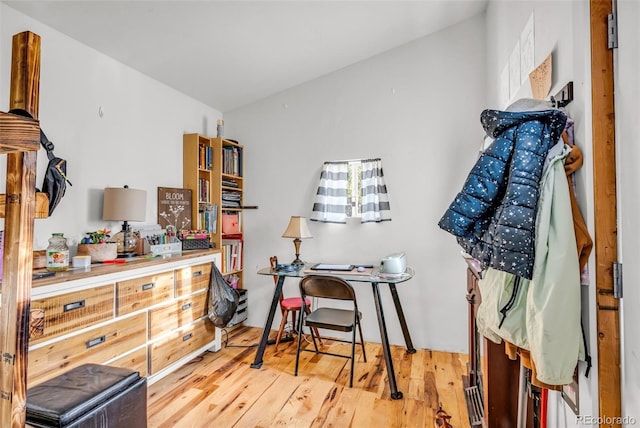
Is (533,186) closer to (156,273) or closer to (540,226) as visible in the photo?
(540,226)

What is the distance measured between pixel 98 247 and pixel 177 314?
761 millimetres

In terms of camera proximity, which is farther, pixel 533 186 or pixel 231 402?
pixel 231 402

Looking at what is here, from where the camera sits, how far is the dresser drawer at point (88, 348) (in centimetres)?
171

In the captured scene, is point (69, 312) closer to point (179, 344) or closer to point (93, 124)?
point (179, 344)

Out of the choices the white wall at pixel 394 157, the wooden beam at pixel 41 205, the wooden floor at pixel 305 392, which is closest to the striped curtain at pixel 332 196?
the white wall at pixel 394 157

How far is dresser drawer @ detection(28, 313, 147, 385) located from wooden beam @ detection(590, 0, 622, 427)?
2.35m

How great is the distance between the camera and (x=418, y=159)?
3.15 m

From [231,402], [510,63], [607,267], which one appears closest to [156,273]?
[231,402]

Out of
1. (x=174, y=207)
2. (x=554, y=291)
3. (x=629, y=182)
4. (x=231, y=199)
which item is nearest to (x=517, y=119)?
(x=629, y=182)

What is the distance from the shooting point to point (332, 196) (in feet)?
11.1

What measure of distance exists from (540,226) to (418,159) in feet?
7.20

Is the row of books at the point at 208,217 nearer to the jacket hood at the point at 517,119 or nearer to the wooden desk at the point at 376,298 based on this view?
the wooden desk at the point at 376,298

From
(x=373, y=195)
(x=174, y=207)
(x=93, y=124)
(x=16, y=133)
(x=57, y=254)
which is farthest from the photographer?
(x=373, y=195)

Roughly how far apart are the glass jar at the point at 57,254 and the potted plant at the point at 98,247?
0.63ft
